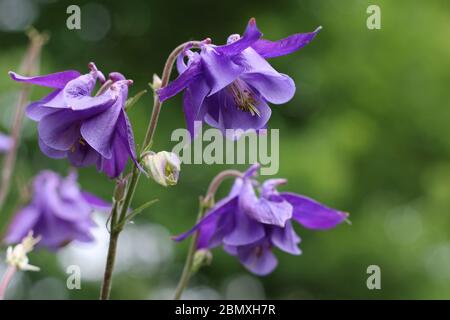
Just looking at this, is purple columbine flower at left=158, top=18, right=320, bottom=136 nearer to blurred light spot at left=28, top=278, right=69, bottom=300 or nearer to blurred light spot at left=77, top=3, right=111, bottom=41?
blurred light spot at left=28, top=278, right=69, bottom=300

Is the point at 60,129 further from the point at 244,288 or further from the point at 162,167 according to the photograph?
the point at 244,288

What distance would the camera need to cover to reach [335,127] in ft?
17.8

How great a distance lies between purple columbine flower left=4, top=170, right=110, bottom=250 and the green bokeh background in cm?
303

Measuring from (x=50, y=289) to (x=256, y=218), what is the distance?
4559 millimetres

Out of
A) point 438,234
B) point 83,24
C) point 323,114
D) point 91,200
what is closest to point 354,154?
point 323,114

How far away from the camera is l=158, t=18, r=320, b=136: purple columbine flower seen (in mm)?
1276

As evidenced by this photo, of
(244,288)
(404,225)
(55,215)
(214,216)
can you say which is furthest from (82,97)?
(244,288)

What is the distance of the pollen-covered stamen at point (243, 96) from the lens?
1424mm

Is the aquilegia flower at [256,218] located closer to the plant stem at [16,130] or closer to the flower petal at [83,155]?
the flower petal at [83,155]

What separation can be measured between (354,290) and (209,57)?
15.7 feet

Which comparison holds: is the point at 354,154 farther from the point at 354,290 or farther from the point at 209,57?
the point at 209,57

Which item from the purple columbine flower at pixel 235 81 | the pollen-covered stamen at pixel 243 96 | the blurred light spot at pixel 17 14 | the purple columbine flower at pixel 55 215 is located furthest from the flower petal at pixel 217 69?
the blurred light spot at pixel 17 14

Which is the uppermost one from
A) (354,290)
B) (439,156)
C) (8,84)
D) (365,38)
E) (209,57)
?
(365,38)

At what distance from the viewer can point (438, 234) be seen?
5.58 m
